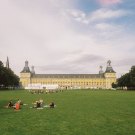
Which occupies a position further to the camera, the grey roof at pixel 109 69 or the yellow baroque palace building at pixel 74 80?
the yellow baroque palace building at pixel 74 80

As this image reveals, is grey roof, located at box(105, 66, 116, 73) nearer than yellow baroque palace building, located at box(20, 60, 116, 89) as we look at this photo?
Yes

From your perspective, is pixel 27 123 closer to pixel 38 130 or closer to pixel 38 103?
pixel 38 130

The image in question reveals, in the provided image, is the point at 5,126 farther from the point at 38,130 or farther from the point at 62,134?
the point at 62,134

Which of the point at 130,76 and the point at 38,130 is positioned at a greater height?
the point at 130,76

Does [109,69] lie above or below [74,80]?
above

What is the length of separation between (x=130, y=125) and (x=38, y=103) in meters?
9.96

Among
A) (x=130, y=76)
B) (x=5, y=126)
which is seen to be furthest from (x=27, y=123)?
(x=130, y=76)

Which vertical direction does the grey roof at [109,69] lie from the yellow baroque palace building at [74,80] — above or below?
above

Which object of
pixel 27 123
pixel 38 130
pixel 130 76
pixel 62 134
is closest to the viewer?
pixel 62 134

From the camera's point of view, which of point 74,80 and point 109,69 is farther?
point 74,80

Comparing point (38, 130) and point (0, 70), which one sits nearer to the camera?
point (38, 130)

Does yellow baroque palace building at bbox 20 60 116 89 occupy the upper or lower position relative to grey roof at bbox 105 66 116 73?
lower

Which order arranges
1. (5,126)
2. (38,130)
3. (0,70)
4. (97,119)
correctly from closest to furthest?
(38,130) < (5,126) < (97,119) < (0,70)

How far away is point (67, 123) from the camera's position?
14828 millimetres
